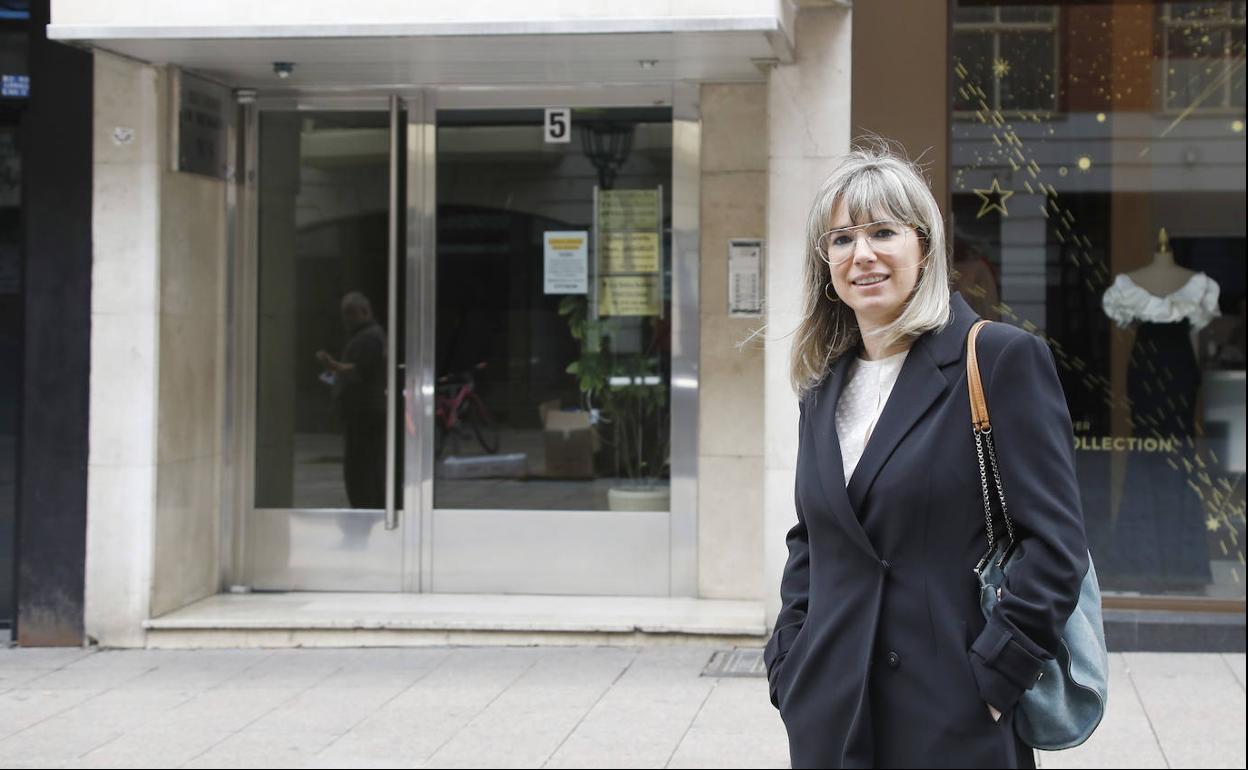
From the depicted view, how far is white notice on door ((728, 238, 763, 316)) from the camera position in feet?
26.8

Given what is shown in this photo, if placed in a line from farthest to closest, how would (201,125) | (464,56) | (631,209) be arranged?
(631,209) → (201,125) → (464,56)

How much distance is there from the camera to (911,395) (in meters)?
2.69

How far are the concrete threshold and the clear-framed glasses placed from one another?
5.18m

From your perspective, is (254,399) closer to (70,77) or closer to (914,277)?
(70,77)

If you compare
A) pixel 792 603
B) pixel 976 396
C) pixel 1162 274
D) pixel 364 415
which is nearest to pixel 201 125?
pixel 364 415

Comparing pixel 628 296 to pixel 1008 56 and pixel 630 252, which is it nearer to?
pixel 630 252

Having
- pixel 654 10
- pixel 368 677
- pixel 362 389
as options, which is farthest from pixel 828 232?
pixel 362 389

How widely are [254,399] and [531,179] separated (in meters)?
2.02

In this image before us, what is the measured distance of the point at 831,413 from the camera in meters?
2.84

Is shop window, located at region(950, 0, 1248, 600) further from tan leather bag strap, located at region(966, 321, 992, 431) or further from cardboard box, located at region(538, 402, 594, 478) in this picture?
tan leather bag strap, located at region(966, 321, 992, 431)

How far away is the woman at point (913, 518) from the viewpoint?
101 inches

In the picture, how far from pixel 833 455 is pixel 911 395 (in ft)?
Result: 0.61

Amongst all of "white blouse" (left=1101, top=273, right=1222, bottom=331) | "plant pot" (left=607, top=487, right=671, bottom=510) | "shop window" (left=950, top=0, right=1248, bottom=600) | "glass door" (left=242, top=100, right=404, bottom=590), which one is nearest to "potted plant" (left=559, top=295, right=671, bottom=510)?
"plant pot" (left=607, top=487, right=671, bottom=510)

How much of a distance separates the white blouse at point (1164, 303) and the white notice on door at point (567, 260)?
9.10 feet
